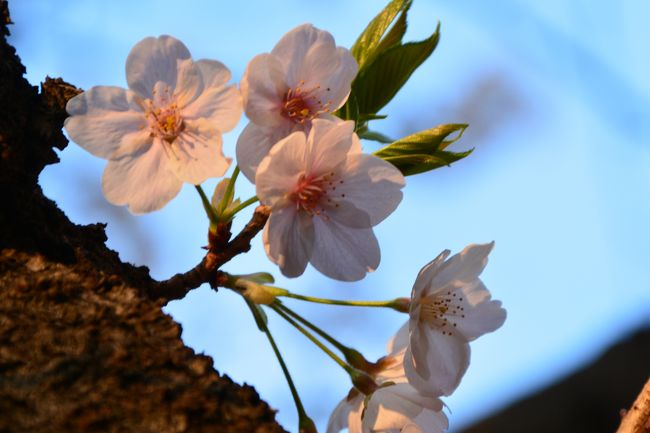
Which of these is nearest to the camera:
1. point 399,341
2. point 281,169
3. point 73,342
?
point 73,342

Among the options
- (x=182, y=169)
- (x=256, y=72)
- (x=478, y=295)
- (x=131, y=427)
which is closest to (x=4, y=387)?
(x=131, y=427)

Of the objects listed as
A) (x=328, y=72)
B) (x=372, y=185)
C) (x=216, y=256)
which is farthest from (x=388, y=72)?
(x=216, y=256)

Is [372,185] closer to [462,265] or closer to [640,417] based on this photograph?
[462,265]

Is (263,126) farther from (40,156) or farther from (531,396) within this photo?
(531,396)

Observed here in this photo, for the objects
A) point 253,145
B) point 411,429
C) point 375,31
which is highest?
point 375,31

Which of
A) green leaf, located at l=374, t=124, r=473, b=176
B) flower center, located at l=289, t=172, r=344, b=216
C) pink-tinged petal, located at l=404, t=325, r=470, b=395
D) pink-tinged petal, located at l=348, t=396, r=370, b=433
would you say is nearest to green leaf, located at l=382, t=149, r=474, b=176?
green leaf, located at l=374, t=124, r=473, b=176

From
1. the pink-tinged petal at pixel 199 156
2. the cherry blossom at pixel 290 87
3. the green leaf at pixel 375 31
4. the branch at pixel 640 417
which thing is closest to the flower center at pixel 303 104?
the cherry blossom at pixel 290 87
